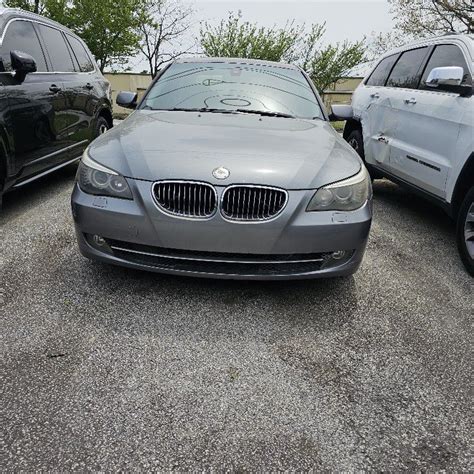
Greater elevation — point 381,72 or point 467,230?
point 381,72

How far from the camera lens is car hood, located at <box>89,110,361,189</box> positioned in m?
2.37

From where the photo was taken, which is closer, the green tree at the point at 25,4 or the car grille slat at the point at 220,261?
the car grille slat at the point at 220,261

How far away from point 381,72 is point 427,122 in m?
1.84

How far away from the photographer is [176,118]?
3.19m

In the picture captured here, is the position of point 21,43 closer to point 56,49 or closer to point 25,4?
point 56,49

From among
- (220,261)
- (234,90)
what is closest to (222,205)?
(220,261)

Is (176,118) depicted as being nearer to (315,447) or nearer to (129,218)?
(129,218)

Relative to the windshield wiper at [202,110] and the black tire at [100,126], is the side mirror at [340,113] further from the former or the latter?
the black tire at [100,126]

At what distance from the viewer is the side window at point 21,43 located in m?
3.61

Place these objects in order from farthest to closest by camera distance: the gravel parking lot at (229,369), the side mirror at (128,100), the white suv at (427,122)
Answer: the side mirror at (128,100)
the white suv at (427,122)
the gravel parking lot at (229,369)

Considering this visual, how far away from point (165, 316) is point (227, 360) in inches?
20.0

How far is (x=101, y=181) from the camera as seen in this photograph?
246cm

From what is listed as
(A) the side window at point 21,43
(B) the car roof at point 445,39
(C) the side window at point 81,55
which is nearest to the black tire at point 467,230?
(B) the car roof at point 445,39

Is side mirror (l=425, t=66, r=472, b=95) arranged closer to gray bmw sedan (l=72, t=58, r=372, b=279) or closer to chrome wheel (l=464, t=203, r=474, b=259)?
chrome wheel (l=464, t=203, r=474, b=259)
